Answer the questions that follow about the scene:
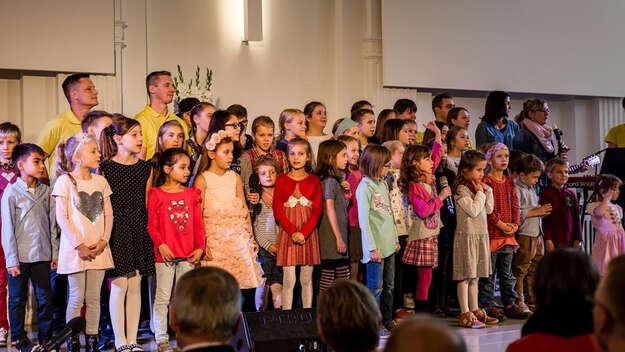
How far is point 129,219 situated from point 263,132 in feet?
4.15

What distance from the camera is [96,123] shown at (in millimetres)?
5426

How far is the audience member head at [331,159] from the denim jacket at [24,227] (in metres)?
1.90

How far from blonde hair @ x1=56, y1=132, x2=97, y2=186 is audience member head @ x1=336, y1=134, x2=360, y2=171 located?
74.4 inches

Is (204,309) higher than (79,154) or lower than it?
lower

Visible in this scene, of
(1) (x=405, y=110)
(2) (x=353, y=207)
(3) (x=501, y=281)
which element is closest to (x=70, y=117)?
(2) (x=353, y=207)

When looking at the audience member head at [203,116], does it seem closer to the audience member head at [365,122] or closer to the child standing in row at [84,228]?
the child standing in row at [84,228]

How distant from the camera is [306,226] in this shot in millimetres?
5590

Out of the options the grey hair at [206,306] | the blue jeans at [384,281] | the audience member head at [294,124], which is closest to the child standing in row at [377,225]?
the blue jeans at [384,281]

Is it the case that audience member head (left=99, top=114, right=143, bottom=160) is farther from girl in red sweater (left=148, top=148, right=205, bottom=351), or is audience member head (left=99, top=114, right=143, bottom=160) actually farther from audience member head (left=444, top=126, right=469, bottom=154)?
audience member head (left=444, top=126, right=469, bottom=154)

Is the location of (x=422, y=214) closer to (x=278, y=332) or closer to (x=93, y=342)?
(x=278, y=332)

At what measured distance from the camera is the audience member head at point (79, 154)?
496 centimetres

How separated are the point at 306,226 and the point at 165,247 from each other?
1016mm

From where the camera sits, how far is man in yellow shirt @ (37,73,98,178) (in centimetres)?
603

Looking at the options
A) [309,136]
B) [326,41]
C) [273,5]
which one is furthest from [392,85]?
[309,136]
